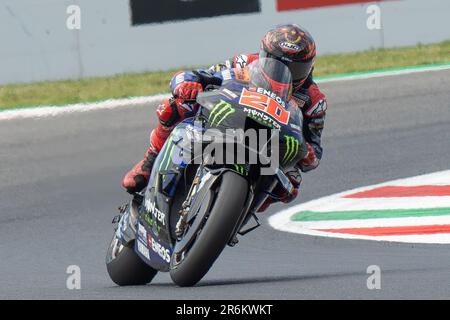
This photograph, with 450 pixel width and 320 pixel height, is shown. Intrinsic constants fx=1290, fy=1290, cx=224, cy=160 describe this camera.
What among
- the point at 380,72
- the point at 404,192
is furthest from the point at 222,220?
the point at 380,72

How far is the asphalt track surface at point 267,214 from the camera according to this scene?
6.35 metres

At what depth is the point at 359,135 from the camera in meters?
11.8

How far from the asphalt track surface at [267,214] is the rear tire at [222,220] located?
0.64 feet

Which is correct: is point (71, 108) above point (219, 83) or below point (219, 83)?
below

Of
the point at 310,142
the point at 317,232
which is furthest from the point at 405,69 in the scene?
the point at 310,142

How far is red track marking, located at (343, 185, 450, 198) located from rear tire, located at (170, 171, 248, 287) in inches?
169

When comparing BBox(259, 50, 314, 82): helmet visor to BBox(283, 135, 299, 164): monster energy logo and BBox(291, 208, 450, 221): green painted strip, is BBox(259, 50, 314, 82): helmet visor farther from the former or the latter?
BBox(291, 208, 450, 221): green painted strip

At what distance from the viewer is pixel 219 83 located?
659 centimetres

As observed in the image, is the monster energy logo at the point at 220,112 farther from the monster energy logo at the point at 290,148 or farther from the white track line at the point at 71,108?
the white track line at the point at 71,108

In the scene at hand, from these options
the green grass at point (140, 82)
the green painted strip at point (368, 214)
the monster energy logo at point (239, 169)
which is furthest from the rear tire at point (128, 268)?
the green grass at point (140, 82)

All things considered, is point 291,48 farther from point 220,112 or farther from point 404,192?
point 404,192

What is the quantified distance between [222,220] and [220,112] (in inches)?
21.8

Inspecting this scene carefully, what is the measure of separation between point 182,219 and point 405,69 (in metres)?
8.32

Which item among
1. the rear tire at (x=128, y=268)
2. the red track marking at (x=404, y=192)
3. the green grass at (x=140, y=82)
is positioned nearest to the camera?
the rear tire at (x=128, y=268)
